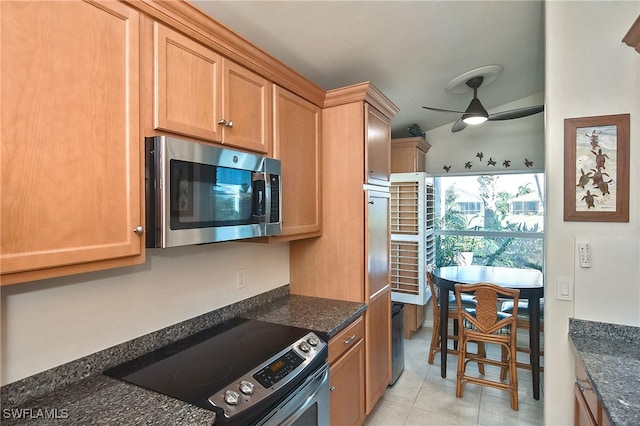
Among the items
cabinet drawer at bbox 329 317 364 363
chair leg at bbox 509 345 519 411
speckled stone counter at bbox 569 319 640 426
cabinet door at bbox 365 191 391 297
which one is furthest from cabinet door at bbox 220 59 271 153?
chair leg at bbox 509 345 519 411

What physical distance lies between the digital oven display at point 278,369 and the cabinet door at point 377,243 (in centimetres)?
87

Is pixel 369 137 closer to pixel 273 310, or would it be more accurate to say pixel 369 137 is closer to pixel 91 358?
pixel 273 310

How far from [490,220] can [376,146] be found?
101 inches

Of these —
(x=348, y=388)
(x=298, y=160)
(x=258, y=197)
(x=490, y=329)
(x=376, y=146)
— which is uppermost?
(x=376, y=146)

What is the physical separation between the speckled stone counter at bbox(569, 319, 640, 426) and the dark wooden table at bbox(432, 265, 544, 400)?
1.06m

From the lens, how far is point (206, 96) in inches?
57.9

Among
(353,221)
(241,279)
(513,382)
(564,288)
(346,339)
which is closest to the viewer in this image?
(564,288)

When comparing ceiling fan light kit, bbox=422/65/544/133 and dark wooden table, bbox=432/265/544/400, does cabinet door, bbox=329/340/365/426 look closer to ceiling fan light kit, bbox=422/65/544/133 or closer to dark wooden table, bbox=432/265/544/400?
dark wooden table, bbox=432/265/544/400

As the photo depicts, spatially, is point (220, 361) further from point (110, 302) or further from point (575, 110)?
point (575, 110)

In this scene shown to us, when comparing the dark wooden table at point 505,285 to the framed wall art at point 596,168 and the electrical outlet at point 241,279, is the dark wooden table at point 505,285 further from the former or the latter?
the electrical outlet at point 241,279

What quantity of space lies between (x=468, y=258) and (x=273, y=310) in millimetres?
3137

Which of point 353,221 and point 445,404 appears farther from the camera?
point 445,404

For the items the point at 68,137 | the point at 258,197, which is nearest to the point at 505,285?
the point at 258,197

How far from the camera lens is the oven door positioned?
1351mm
